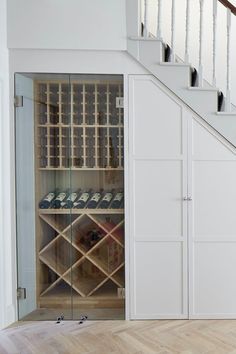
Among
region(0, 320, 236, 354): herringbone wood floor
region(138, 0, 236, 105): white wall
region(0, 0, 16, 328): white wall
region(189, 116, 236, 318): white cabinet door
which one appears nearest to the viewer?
region(0, 320, 236, 354): herringbone wood floor

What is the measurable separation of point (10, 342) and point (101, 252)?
3.31 feet

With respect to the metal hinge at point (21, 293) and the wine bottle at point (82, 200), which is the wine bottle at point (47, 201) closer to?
the wine bottle at point (82, 200)

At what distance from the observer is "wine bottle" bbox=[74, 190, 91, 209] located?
2871mm

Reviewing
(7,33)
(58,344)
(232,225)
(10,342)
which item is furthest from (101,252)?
(7,33)

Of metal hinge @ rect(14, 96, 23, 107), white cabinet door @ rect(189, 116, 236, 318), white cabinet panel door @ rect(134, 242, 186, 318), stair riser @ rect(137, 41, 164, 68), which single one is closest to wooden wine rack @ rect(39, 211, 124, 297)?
white cabinet panel door @ rect(134, 242, 186, 318)

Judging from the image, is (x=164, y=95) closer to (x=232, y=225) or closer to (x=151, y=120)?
(x=151, y=120)

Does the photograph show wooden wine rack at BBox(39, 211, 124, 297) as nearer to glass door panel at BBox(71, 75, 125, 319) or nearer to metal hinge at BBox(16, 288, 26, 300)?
glass door panel at BBox(71, 75, 125, 319)

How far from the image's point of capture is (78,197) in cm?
287

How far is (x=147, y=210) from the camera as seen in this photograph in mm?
2717

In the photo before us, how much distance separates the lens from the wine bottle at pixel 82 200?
287cm

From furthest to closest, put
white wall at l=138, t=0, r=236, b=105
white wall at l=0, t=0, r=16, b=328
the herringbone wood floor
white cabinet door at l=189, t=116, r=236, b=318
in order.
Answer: white wall at l=138, t=0, r=236, b=105 → white cabinet door at l=189, t=116, r=236, b=318 → white wall at l=0, t=0, r=16, b=328 → the herringbone wood floor

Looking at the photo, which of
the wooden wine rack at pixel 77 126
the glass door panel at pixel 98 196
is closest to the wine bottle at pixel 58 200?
the glass door panel at pixel 98 196

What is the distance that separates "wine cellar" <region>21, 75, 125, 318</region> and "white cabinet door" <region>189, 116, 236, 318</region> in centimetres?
66

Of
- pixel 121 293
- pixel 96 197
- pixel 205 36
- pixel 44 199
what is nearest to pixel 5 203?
pixel 44 199
